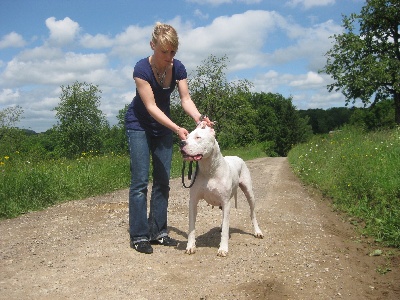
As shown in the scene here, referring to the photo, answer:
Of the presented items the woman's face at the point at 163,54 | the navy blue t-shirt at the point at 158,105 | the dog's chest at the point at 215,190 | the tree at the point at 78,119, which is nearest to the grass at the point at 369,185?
the dog's chest at the point at 215,190

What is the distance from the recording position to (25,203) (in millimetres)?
7402

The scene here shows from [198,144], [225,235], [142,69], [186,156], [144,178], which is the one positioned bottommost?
[225,235]

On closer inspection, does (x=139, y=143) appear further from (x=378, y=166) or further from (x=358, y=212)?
(x=378, y=166)

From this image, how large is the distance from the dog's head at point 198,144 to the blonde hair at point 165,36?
912 mm

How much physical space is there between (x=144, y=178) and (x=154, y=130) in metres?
0.58

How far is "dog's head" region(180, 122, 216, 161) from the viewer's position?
4.20 metres

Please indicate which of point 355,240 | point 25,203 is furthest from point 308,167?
point 25,203

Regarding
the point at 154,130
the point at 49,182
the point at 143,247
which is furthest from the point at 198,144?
the point at 49,182

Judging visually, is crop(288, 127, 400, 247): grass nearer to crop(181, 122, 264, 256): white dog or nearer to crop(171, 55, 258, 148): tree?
crop(181, 122, 264, 256): white dog

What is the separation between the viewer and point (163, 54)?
14.5 feet

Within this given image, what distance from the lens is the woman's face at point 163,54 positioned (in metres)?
4.36

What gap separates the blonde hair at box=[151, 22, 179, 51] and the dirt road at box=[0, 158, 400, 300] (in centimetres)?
234

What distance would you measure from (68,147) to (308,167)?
44.0 meters

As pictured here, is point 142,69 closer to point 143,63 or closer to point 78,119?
point 143,63
